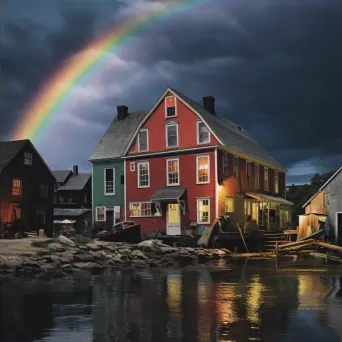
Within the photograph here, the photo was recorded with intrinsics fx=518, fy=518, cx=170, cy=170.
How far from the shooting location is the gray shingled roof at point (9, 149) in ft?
167

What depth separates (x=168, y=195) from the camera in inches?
1625

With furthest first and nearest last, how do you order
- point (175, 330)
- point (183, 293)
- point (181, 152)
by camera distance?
1. point (181, 152)
2. point (183, 293)
3. point (175, 330)

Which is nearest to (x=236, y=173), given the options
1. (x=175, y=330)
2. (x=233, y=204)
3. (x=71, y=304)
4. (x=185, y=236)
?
(x=233, y=204)

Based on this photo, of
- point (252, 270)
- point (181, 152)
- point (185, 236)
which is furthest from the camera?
point (181, 152)

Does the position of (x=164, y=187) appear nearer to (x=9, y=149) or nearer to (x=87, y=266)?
(x=87, y=266)

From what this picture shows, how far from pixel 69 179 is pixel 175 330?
74.5 m

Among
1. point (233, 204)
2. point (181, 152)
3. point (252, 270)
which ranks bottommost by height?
point (252, 270)

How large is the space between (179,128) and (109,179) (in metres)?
9.20

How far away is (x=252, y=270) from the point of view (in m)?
25.5

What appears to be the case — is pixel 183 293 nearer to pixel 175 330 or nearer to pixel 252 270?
pixel 175 330

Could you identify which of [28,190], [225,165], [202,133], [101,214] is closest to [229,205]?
[225,165]

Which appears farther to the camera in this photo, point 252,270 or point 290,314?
point 252,270

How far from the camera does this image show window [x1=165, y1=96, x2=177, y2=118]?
42609 millimetres

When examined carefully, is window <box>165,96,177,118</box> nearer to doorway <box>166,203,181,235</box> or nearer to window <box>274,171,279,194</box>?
doorway <box>166,203,181,235</box>
